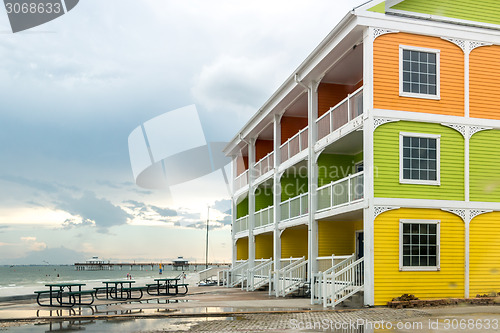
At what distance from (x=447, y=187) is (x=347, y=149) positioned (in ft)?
15.7

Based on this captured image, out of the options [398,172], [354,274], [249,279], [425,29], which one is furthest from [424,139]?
[249,279]

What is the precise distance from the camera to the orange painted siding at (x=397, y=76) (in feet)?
59.5

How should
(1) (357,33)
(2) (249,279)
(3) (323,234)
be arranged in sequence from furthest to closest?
1. (2) (249,279)
2. (3) (323,234)
3. (1) (357,33)

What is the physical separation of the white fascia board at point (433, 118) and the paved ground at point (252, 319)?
5.77m

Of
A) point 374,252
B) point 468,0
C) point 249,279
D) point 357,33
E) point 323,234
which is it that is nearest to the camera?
point 374,252

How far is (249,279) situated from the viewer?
2842cm

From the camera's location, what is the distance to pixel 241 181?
1420 inches

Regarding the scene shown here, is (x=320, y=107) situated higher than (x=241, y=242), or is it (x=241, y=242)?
(x=320, y=107)

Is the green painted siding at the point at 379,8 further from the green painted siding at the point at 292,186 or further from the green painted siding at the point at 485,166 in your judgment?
the green painted siding at the point at 292,186

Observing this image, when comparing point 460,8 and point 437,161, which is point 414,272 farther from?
point 460,8

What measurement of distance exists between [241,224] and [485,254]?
18.4m

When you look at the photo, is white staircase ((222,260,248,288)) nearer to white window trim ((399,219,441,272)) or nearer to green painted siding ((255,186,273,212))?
green painted siding ((255,186,273,212))

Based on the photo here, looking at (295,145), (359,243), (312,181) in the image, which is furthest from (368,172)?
(295,145)

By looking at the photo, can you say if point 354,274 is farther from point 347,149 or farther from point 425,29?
point 425,29
